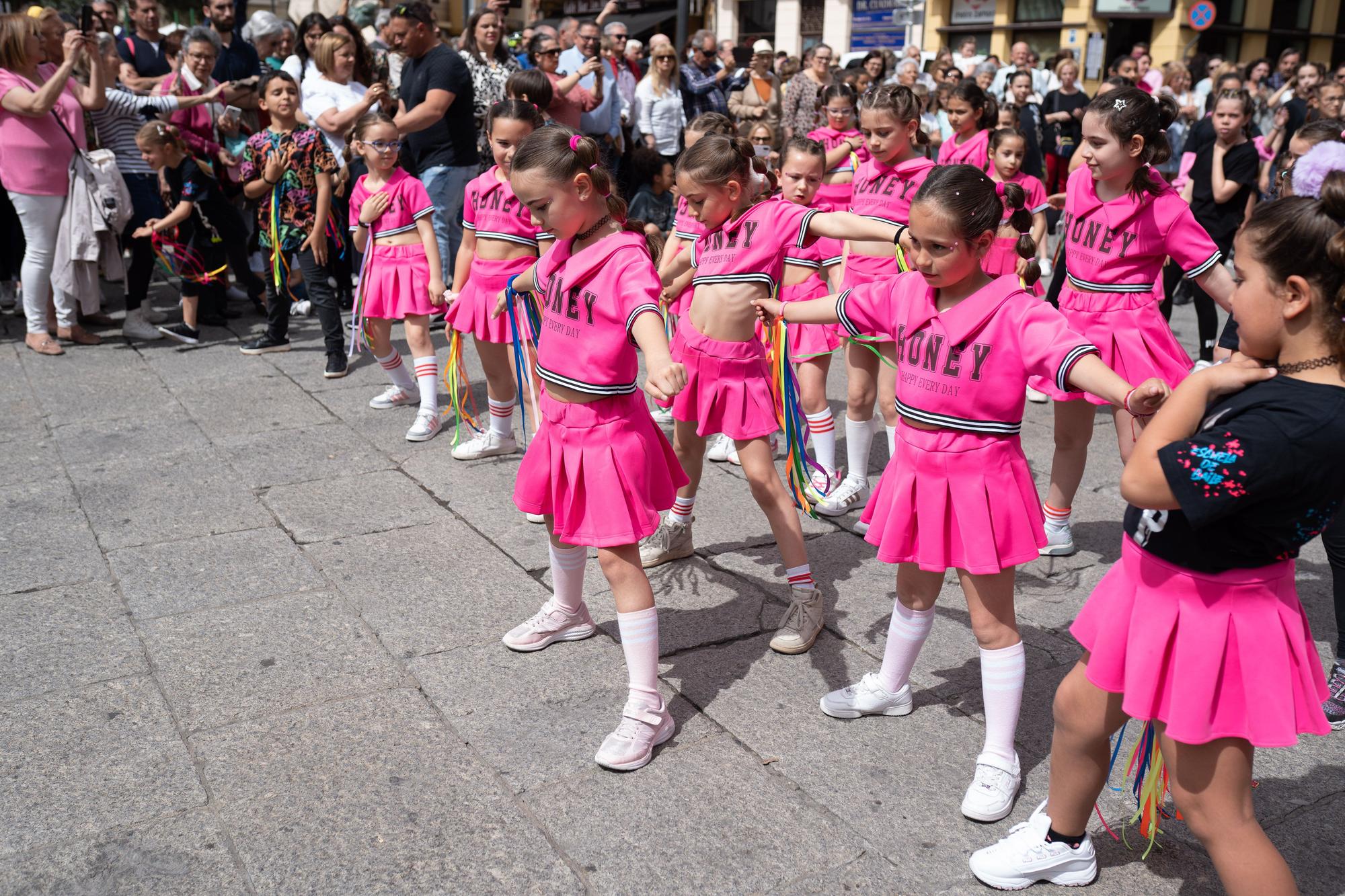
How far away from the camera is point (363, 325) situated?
6031 mm

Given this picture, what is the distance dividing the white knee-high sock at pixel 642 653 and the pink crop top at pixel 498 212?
2.55m

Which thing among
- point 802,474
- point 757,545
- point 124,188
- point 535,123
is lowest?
point 757,545

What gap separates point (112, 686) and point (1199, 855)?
3.03 m

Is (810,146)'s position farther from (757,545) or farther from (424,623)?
(424,623)

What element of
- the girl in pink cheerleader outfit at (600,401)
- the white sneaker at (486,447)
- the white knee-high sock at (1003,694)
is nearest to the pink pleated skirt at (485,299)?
the white sneaker at (486,447)

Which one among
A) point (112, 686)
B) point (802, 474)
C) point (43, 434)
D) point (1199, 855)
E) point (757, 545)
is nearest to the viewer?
point (1199, 855)

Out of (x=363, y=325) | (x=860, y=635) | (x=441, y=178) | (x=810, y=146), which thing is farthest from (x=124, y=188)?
(x=860, y=635)

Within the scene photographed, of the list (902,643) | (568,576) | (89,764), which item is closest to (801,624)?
(902,643)

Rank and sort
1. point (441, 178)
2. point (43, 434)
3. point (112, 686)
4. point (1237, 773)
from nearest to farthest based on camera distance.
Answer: point (1237, 773) < point (112, 686) < point (43, 434) < point (441, 178)

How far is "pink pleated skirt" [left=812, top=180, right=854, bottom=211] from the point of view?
6.53m

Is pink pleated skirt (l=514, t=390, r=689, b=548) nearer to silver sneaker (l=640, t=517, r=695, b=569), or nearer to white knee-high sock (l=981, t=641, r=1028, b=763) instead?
white knee-high sock (l=981, t=641, r=1028, b=763)

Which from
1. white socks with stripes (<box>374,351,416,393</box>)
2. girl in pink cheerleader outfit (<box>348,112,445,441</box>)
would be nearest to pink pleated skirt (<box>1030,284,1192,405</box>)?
girl in pink cheerleader outfit (<box>348,112,445,441</box>)

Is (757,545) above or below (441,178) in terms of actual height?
below

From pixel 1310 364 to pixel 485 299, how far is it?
3.94 meters
